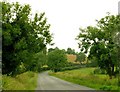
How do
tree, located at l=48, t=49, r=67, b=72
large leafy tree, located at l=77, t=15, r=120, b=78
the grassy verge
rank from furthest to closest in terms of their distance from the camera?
1. tree, located at l=48, t=49, r=67, b=72
2. large leafy tree, located at l=77, t=15, r=120, b=78
3. the grassy verge

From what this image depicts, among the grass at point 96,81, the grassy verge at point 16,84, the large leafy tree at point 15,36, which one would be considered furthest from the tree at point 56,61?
the large leafy tree at point 15,36

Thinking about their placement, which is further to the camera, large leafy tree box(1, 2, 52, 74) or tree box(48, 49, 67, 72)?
tree box(48, 49, 67, 72)

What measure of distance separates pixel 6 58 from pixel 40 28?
612 centimetres

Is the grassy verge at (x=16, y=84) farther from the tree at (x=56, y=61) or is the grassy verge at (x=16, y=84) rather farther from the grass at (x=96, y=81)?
the tree at (x=56, y=61)

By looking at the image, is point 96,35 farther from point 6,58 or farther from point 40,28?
point 6,58

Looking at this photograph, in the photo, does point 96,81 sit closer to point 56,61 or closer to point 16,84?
point 16,84

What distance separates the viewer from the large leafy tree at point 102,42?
44.3 m

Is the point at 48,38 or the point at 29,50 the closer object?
the point at 29,50

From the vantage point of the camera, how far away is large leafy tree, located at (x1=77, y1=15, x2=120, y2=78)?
1743 inches

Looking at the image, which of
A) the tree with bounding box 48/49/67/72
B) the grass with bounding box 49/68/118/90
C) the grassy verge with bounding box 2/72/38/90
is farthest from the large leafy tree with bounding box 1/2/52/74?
the tree with bounding box 48/49/67/72

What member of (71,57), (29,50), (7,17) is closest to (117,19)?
(29,50)

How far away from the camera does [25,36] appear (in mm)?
30719

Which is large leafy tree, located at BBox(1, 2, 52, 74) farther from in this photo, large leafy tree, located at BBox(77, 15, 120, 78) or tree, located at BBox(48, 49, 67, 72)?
tree, located at BBox(48, 49, 67, 72)

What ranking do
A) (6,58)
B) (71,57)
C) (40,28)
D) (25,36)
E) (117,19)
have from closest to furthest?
(6,58), (25,36), (40,28), (117,19), (71,57)
